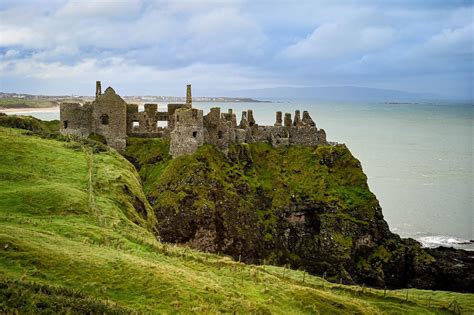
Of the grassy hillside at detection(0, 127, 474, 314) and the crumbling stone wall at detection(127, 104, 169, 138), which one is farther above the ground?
the crumbling stone wall at detection(127, 104, 169, 138)

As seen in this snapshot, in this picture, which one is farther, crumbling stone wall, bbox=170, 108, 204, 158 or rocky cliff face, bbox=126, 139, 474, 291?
crumbling stone wall, bbox=170, 108, 204, 158

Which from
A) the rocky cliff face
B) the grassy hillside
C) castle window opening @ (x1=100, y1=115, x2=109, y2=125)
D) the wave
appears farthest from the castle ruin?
the grassy hillside

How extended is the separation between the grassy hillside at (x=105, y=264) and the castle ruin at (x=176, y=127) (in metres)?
23.7

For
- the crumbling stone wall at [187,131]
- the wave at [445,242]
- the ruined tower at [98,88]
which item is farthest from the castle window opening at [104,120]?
the wave at [445,242]

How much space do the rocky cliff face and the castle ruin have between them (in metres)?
2.06

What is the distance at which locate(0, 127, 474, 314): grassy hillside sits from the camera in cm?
2297

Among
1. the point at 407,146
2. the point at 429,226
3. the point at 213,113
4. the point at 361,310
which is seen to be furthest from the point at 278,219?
the point at 407,146

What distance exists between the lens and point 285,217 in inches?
2931

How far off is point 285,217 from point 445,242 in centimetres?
2685

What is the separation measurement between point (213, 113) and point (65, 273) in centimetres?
5558

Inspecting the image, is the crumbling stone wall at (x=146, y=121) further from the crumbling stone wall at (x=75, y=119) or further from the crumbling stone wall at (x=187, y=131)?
the crumbling stone wall at (x=187, y=131)

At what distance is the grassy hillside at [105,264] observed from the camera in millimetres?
22969

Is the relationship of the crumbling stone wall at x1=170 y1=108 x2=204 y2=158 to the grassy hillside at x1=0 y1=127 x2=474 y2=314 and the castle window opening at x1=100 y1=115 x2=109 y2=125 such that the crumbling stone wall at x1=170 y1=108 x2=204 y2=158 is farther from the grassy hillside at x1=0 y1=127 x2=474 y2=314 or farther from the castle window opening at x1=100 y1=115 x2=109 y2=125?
the grassy hillside at x1=0 y1=127 x2=474 y2=314

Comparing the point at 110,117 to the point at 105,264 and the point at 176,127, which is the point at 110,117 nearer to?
the point at 176,127
